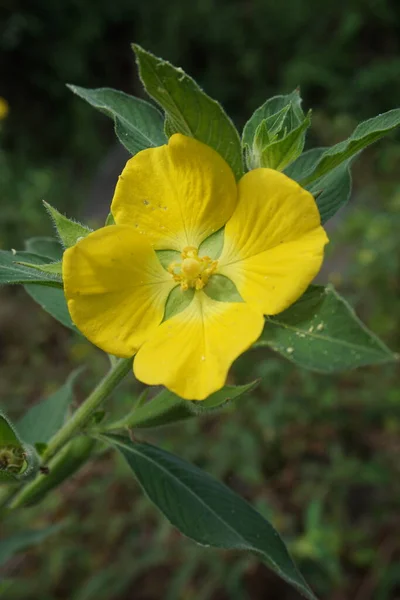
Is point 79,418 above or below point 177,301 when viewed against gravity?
below

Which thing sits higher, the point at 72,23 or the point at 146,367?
the point at 146,367

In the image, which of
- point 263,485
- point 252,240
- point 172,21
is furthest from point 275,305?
point 172,21

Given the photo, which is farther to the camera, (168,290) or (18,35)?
(18,35)

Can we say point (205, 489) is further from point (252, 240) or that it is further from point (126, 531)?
point (126, 531)

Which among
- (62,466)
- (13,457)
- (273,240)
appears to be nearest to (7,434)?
(13,457)

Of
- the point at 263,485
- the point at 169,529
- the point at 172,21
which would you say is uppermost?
the point at 172,21

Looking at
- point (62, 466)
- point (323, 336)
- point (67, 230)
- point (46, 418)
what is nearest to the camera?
point (323, 336)

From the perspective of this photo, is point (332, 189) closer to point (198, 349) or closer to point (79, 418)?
point (198, 349)
